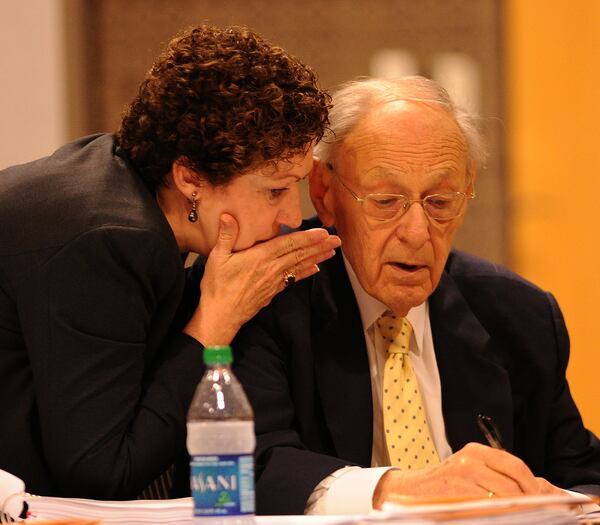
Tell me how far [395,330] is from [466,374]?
7.5 inches

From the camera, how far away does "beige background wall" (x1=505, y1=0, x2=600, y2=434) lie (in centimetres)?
486

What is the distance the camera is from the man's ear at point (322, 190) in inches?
99.2

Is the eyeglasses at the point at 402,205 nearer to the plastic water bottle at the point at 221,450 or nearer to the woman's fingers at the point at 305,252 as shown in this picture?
the woman's fingers at the point at 305,252

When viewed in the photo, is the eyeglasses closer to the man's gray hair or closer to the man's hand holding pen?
the man's gray hair

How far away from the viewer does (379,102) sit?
249 centimetres

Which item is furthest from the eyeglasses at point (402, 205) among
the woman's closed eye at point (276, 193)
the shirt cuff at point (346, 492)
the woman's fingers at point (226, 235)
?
the shirt cuff at point (346, 492)

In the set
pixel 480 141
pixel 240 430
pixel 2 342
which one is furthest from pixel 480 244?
pixel 240 430

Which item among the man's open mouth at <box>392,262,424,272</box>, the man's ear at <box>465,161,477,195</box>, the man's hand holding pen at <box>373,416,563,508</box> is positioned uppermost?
the man's ear at <box>465,161,477,195</box>

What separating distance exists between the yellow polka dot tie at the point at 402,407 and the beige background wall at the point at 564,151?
2.57 metres

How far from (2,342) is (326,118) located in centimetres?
80

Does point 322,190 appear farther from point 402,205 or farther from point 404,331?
point 404,331

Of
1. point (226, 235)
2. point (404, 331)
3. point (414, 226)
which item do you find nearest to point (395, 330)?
point (404, 331)

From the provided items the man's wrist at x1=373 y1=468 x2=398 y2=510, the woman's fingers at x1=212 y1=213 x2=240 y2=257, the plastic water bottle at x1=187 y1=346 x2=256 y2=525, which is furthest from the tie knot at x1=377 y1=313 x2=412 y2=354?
the plastic water bottle at x1=187 y1=346 x2=256 y2=525

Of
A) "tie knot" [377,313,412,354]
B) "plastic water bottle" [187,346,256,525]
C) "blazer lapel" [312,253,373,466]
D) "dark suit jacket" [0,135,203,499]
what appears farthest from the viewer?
"tie knot" [377,313,412,354]
